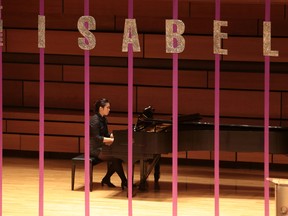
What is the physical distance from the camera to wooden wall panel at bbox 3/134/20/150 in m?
10.2

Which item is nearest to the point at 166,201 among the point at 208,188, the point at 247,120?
the point at 208,188

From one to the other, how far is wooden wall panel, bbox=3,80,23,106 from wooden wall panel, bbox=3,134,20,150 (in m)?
0.48

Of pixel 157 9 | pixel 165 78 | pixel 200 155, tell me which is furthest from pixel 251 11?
pixel 200 155

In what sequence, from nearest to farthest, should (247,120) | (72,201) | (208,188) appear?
(72,201)
(208,188)
(247,120)

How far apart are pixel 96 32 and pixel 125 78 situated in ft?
2.27

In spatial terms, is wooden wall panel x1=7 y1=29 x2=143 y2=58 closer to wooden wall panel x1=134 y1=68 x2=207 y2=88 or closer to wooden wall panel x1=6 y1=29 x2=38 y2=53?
wooden wall panel x1=6 y1=29 x2=38 y2=53

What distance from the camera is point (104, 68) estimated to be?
10078mm

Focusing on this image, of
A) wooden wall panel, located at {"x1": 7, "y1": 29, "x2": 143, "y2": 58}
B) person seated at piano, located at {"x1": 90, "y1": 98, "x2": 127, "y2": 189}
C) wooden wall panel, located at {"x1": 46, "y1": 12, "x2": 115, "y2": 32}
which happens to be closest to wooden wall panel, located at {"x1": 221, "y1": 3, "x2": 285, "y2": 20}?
wooden wall panel, located at {"x1": 7, "y1": 29, "x2": 143, "y2": 58}

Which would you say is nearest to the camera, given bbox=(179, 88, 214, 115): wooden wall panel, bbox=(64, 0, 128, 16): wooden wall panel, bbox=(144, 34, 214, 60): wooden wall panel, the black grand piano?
the black grand piano

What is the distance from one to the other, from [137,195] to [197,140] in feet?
2.71

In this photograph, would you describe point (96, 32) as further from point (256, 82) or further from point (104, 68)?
point (256, 82)

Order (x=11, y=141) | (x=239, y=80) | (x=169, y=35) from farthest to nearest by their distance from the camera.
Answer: (x=11, y=141) < (x=239, y=80) < (x=169, y=35)

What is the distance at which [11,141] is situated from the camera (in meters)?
10.2

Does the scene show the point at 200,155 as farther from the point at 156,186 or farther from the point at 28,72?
the point at 28,72
